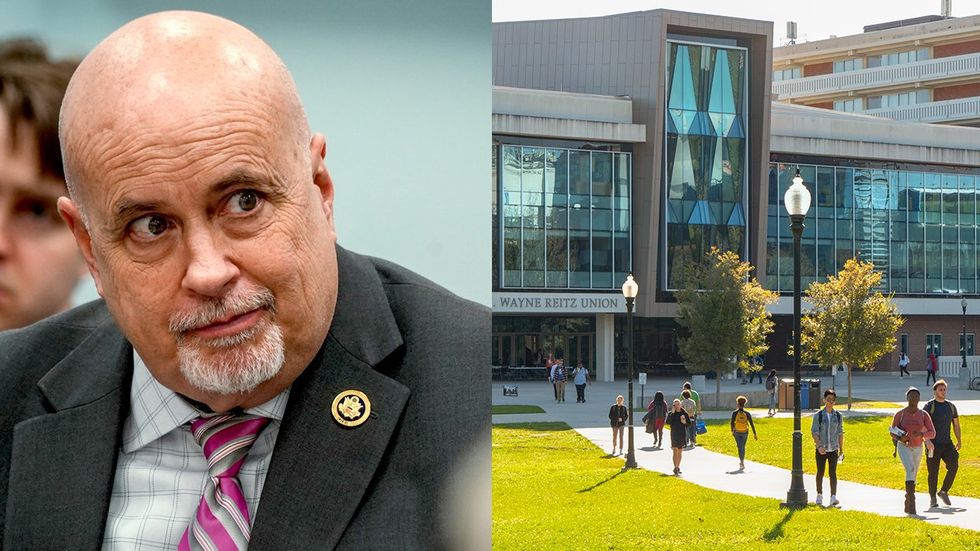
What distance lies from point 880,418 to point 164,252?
27.9 feet

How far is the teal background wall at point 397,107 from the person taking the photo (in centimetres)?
166

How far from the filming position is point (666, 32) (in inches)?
445

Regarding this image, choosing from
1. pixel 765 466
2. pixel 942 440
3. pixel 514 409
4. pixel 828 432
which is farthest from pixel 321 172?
pixel 514 409

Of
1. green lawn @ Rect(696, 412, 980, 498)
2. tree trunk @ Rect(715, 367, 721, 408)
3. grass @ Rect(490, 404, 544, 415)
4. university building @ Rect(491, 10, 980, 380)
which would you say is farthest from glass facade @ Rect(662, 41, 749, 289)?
green lawn @ Rect(696, 412, 980, 498)

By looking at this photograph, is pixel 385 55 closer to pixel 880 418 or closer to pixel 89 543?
pixel 89 543

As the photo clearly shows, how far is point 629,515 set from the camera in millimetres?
8492

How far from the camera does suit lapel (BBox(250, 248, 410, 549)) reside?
1173mm

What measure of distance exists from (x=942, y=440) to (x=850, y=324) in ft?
8.43

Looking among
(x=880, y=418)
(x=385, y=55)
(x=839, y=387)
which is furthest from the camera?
(x=839, y=387)

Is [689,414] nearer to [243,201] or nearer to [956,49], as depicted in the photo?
[956,49]

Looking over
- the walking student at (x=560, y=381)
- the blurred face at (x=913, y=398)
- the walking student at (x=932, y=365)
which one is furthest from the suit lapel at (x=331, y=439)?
the walking student at (x=560, y=381)

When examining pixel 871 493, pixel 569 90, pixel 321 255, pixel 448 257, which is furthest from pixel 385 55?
pixel 569 90

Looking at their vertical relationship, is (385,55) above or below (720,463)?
above

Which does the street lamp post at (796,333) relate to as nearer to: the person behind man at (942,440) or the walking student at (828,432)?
the walking student at (828,432)
